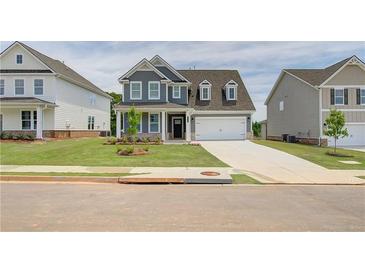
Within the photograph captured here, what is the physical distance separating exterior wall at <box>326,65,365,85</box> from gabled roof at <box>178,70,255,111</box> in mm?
8132

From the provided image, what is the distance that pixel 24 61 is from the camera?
2880 cm

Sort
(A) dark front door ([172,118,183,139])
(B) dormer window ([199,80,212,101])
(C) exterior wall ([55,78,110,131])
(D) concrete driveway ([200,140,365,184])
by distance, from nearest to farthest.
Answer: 1. (D) concrete driveway ([200,140,365,184])
2. (C) exterior wall ([55,78,110,131])
3. (A) dark front door ([172,118,183,139])
4. (B) dormer window ([199,80,212,101])

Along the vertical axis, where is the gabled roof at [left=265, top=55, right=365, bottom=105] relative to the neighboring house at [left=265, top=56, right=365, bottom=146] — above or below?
above

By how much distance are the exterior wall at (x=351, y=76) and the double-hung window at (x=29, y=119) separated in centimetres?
2774

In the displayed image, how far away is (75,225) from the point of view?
592 centimetres

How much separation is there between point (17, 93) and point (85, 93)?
8977 millimetres

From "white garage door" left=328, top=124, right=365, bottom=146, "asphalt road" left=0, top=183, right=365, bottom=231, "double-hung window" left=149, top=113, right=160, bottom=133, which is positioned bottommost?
"asphalt road" left=0, top=183, right=365, bottom=231

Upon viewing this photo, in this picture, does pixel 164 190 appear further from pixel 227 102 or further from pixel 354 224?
pixel 227 102

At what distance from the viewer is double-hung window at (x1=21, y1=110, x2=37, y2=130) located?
93.5ft

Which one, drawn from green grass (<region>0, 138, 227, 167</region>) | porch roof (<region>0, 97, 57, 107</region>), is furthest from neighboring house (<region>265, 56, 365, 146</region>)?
porch roof (<region>0, 97, 57, 107</region>)

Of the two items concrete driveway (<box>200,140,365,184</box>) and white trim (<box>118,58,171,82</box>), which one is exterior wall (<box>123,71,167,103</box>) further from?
concrete driveway (<box>200,140,365,184</box>)

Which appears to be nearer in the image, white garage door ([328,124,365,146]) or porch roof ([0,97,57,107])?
porch roof ([0,97,57,107])

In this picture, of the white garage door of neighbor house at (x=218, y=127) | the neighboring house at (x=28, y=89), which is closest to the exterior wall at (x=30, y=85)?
the neighboring house at (x=28, y=89)

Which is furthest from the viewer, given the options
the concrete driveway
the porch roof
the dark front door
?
the dark front door
